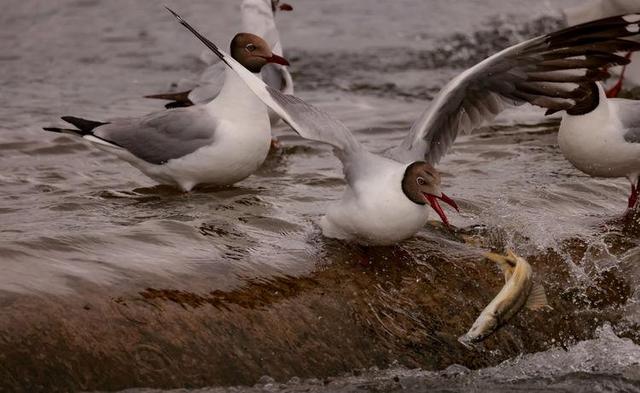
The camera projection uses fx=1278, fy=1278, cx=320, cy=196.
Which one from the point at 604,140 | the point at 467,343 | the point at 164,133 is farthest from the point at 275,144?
the point at 467,343

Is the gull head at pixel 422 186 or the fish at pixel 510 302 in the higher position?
the gull head at pixel 422 186

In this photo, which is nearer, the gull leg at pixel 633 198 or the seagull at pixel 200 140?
the gull leg at pixel 633 198

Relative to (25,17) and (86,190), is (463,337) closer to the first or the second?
(86,190)

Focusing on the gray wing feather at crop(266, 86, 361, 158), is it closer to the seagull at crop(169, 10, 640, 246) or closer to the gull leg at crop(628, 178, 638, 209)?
the seagull at crop(169, 10, 640, 246)

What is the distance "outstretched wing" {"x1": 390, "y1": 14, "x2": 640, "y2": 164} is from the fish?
3.62 feet

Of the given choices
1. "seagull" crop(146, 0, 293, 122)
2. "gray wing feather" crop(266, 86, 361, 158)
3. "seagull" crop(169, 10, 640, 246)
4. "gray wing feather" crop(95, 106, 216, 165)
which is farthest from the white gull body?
"seagull" crop(146, 0, 293, 122)

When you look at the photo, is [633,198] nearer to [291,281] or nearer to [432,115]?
[432,115]

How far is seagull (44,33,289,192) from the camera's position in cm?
752

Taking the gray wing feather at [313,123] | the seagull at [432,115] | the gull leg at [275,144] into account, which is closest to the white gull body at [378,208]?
the seagull at [432,115]

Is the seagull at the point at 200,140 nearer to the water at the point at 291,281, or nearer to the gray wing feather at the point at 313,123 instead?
the water at the point at 291,281

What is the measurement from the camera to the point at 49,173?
841 centimetres

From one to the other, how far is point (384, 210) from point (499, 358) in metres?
0.86

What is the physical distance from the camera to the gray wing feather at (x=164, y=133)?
7.61 metres

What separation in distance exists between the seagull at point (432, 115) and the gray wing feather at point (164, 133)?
139cm
